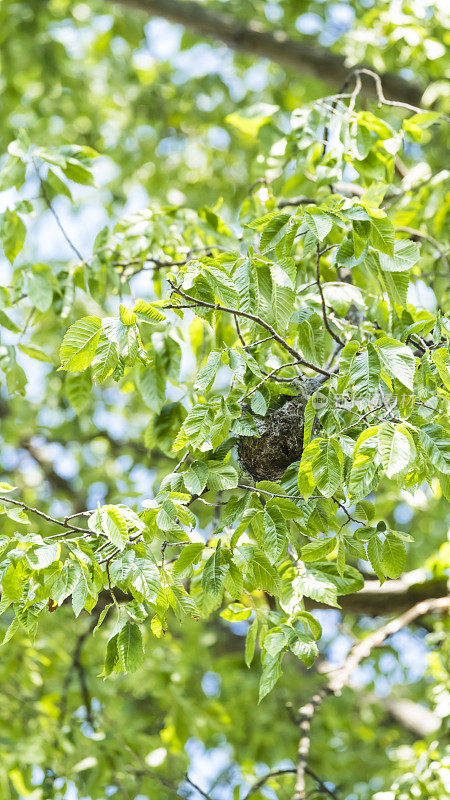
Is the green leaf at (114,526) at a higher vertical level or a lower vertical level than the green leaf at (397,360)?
lower

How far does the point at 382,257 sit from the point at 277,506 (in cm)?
56

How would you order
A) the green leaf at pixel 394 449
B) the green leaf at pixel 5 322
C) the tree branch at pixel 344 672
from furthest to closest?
1. the tree branch at pixel 344 672
2. the green leaf at pixel 5 322
3. the green leaf at pixel 394 449

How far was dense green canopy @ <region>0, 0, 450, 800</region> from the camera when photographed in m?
1.47

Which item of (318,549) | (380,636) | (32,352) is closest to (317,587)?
(318,549)

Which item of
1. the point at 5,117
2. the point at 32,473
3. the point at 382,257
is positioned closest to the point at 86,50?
the point at 5,117

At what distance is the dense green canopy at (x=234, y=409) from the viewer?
4.82 ft

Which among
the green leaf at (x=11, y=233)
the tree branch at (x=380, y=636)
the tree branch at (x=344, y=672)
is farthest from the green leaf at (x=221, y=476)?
the tree branch at (x=380, y=636)

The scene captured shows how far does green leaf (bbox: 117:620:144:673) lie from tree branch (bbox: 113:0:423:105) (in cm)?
342

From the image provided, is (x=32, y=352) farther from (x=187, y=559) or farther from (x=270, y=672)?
(x=270, y=672)

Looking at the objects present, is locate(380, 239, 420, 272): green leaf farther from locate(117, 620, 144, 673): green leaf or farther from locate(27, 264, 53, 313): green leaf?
locate(27, 264, 53, 313): green leaf

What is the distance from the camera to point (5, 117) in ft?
16.7

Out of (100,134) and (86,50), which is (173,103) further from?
(86,50)

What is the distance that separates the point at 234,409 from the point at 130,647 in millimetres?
483

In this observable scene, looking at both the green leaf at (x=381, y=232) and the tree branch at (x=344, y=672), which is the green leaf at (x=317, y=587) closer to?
the green leaf at (x=381, y=232)
